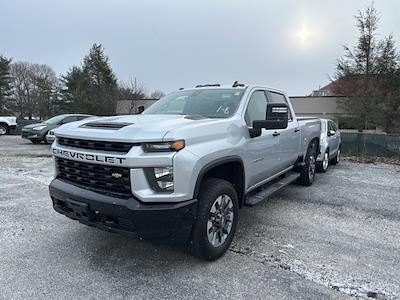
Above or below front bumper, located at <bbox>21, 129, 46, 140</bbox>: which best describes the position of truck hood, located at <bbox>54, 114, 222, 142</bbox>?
above

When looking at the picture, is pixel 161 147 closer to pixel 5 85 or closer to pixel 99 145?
pixel 99 145

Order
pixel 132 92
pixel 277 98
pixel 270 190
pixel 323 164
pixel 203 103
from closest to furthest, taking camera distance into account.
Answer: pixel 203 103 < pixel 270 190 < pixel 277 98 < pixel 323 164 < pixel 132 92

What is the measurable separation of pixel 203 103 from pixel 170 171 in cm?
176

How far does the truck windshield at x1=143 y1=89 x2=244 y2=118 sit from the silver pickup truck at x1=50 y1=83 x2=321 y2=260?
0.02m

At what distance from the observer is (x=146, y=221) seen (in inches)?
111

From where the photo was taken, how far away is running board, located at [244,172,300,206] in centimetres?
412

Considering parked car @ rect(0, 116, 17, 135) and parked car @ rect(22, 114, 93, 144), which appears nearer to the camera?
parked car @ rect(22, 114, 93, 144)

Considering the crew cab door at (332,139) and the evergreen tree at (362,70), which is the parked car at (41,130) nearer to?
the crew cab door at (332,139)

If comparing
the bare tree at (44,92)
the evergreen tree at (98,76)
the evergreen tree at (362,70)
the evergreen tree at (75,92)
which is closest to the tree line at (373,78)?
the evergreen tree at (362,70)

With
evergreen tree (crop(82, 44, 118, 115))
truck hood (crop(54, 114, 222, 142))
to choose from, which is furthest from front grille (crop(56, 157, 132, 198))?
evergreen tree (crop(82, 44, 118, 115))

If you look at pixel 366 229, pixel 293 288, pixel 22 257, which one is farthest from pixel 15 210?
pixel 366 229

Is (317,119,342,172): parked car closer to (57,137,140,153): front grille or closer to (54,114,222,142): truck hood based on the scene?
(54,114,222,142): truck hood

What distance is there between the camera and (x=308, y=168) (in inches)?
267

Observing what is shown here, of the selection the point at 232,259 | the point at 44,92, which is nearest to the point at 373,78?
the point at 232,259
